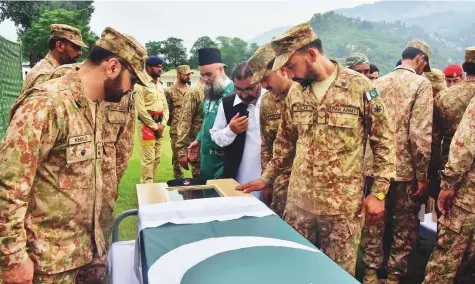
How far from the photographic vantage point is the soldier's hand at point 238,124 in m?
3.17

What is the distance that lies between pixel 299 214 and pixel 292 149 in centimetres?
49

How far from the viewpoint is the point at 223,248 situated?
1.72 m

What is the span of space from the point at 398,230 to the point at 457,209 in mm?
684

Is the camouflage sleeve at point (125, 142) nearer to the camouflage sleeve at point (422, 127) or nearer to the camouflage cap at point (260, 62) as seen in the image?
the camouflage cap at point (260, 62)

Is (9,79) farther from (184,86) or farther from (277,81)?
(277,81)

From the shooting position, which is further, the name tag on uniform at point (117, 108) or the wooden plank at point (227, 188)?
the name tag on uniform at point (117, 108)

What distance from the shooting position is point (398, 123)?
130 inches

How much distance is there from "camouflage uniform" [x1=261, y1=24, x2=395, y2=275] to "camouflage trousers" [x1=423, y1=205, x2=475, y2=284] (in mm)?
823

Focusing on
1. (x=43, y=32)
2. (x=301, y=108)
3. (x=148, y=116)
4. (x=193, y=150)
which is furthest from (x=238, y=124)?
(x=43, y=32)

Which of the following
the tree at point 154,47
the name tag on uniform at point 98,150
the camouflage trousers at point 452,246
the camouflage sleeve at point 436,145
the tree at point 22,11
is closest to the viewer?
the name tag on uniform at point 98,150

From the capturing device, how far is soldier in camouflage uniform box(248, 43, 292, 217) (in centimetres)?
280

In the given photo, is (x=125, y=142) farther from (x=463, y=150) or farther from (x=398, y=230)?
(x=463, y=150)

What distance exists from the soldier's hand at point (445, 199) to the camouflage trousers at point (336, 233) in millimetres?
765

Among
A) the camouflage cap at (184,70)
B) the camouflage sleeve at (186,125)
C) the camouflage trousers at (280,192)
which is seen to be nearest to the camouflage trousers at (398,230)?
the camouflage trousers at (280,192)
